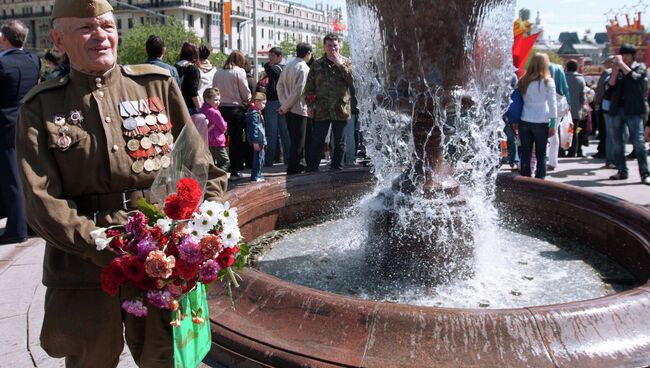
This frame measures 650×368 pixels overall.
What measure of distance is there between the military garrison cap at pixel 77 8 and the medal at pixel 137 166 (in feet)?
1.81

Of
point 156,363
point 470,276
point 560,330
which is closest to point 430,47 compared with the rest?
point 470,276

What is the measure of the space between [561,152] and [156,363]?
11.2 m

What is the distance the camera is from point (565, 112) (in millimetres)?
8992

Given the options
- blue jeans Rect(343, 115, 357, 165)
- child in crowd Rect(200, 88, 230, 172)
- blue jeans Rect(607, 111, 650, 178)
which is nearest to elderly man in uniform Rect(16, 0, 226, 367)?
child in crowd Rect(200, 88, 230, 172)

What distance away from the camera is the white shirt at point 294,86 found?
8211 millimetres

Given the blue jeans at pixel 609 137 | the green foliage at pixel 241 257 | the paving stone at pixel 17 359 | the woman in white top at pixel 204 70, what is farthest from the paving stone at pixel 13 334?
the blue jeans at pixel 609 137

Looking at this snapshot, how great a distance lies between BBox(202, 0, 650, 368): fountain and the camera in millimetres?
2363

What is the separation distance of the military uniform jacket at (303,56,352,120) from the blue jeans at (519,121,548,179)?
2.37 meters

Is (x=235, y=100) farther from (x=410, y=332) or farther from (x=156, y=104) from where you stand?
(x=410, y=332)

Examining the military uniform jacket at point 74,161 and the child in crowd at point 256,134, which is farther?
the child in crowd at point 256,134

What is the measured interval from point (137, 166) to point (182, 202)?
20.3 inches

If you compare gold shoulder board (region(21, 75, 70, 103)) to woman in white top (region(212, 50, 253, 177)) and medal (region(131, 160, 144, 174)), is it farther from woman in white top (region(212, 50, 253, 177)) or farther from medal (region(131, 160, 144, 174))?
woman in white top (region(212, 50, 253, 177))

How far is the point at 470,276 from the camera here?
4020mm

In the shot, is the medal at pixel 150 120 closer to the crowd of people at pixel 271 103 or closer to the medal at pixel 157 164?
the medal at pixel 157 164
